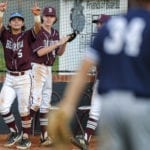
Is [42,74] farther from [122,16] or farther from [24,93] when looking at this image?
[122,16]

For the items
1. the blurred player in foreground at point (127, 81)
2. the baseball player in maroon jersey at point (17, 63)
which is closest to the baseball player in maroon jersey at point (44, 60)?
the baseball player in maroon jersey at point (17, 63)

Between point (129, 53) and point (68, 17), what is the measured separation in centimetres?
857

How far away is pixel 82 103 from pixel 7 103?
141 centimetres

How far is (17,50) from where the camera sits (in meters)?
7.34

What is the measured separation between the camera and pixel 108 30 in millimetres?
3205

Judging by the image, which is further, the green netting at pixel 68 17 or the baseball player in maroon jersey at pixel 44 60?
the green netting at pixel 68 17

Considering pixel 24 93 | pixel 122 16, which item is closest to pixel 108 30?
pixel 122 16

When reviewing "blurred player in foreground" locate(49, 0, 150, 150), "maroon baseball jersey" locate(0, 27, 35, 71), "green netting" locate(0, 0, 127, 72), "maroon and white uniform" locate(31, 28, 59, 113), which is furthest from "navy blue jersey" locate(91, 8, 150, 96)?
"green netting" locate(0, 0, 127, 72)

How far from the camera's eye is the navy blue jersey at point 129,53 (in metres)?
3.13

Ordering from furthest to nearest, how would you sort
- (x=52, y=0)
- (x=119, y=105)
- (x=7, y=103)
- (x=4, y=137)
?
(x=52, y=0)
(x=4, y=137)
(x=7, y=103)
(x=119, y=105)

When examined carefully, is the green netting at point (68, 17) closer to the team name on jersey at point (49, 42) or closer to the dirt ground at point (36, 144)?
the dirt ground at point (36, 144)

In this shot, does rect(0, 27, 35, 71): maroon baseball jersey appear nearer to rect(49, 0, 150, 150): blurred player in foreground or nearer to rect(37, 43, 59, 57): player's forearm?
rect(37, 43, 59, 57): player's forearm

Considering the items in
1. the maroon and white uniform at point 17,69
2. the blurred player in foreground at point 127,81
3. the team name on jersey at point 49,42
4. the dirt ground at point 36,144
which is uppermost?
the blurred player in foreground at point 127,81

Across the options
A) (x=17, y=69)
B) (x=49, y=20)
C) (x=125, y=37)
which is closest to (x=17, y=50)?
(x=17, y=69)
